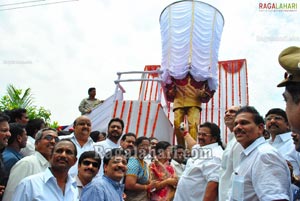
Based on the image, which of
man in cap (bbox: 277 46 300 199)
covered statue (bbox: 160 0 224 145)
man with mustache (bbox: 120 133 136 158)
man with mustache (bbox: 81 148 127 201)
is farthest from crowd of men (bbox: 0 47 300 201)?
covered statue (bbox: 160 0 224 145)

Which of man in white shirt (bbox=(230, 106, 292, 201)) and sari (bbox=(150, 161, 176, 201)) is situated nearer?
man in white shirt (bbox=(230, 106, 292, 201))

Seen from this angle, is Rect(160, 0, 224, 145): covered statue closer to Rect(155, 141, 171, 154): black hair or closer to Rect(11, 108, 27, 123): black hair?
Rect(155, 141, 171, 154): black hair

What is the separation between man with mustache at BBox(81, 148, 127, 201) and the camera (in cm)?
269

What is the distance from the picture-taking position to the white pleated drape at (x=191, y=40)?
24.3ft

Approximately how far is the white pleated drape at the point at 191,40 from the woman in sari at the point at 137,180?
3594mm

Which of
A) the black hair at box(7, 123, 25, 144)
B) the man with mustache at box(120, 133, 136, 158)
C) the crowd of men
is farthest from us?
the man with mustache at box(120, 133, 136, 158)

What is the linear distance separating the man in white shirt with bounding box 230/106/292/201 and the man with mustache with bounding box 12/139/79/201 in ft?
3.74

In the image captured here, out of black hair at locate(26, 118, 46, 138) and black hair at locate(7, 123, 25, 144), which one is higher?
black hair at locate(26, 118, 46, 138)

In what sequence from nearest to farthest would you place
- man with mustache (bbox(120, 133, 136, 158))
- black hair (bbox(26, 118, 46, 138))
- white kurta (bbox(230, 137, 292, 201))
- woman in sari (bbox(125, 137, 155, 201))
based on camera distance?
white kurta (bbox(230, 137, 292, 201)) < woman in sari (bbox(125, 137, 155, 201)) < black hair (bbox(26, 118, 46, 138)) < man with mustache (bbox(120, 133, 136, 158))

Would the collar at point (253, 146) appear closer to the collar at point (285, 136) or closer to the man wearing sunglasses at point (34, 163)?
the collar at point (285, 136)

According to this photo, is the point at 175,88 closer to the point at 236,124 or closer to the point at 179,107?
the point at 179,107

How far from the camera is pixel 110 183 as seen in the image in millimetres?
2914

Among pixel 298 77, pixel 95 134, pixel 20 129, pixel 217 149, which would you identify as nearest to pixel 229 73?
pixel 95 134

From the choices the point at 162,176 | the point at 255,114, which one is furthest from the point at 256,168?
the point at 162,176
